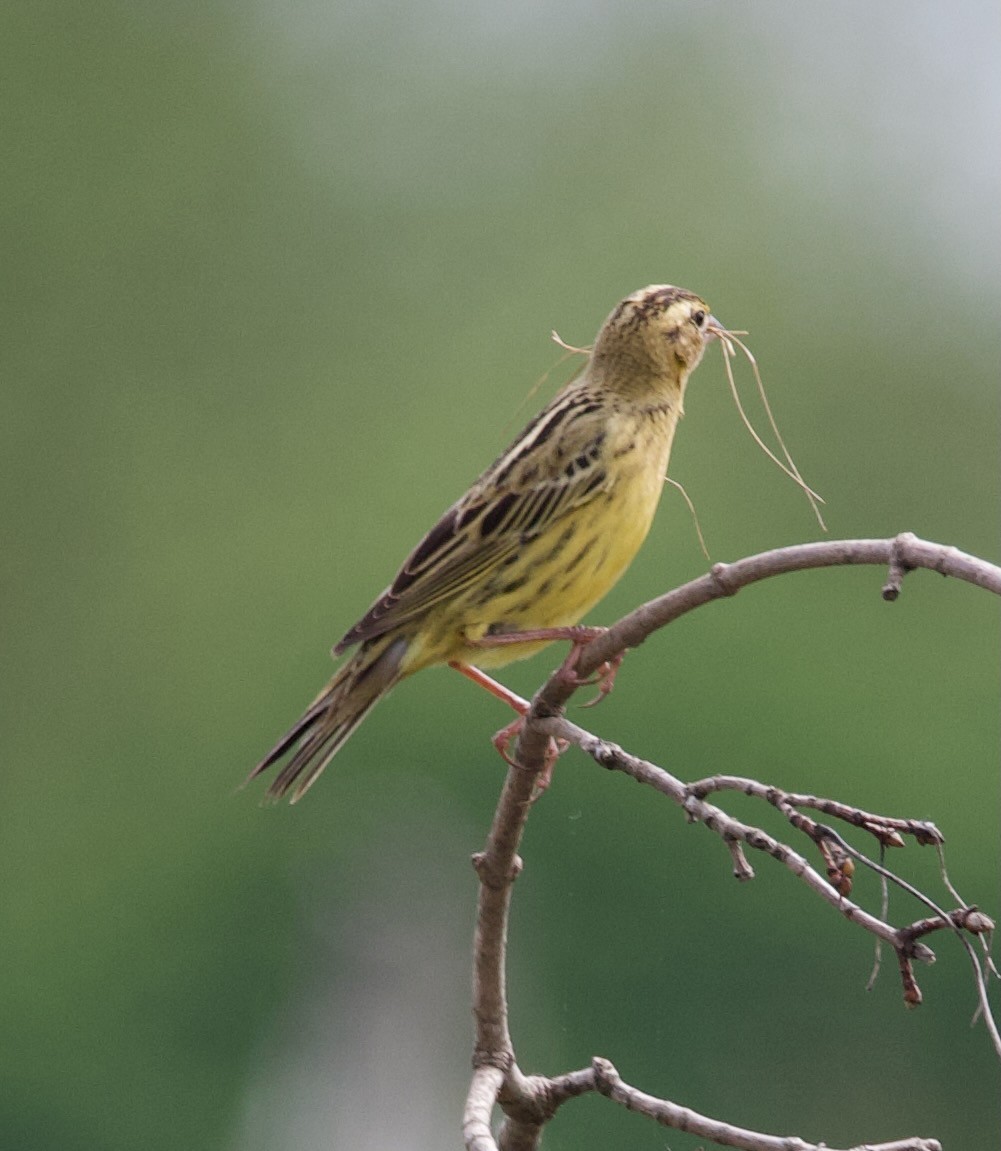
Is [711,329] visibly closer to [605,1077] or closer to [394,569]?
[605,1077]

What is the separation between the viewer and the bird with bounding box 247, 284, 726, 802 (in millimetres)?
4219

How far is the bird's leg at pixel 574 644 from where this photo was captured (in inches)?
126

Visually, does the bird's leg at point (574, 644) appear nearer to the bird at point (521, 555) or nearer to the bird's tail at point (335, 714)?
the bird at point (521, 555)

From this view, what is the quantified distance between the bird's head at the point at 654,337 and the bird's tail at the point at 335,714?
2.57ft

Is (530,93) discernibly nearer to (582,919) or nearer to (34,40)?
(34,40)

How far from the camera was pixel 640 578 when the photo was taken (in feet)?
37.1

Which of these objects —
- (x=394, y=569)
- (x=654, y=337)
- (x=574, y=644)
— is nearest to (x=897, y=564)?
(x=574, y=644)

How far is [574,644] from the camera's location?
13.0 ft

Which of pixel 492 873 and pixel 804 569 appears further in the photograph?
pixel 492 873

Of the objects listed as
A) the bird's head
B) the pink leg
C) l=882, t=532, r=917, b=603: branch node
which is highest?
the bird's head

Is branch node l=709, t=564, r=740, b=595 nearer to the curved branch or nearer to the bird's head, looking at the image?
the curved branch

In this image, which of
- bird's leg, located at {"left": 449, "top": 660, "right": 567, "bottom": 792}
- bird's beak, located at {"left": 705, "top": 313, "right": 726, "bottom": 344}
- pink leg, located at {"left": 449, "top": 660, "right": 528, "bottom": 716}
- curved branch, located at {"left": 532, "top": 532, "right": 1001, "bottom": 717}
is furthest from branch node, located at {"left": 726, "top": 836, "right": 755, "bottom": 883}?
bird's beak, located at {"left": 705, "top": 313, "right": 726, "bottom": 344}

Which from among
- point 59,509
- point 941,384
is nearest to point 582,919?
point 941,384

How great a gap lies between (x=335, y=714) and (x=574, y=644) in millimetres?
573
